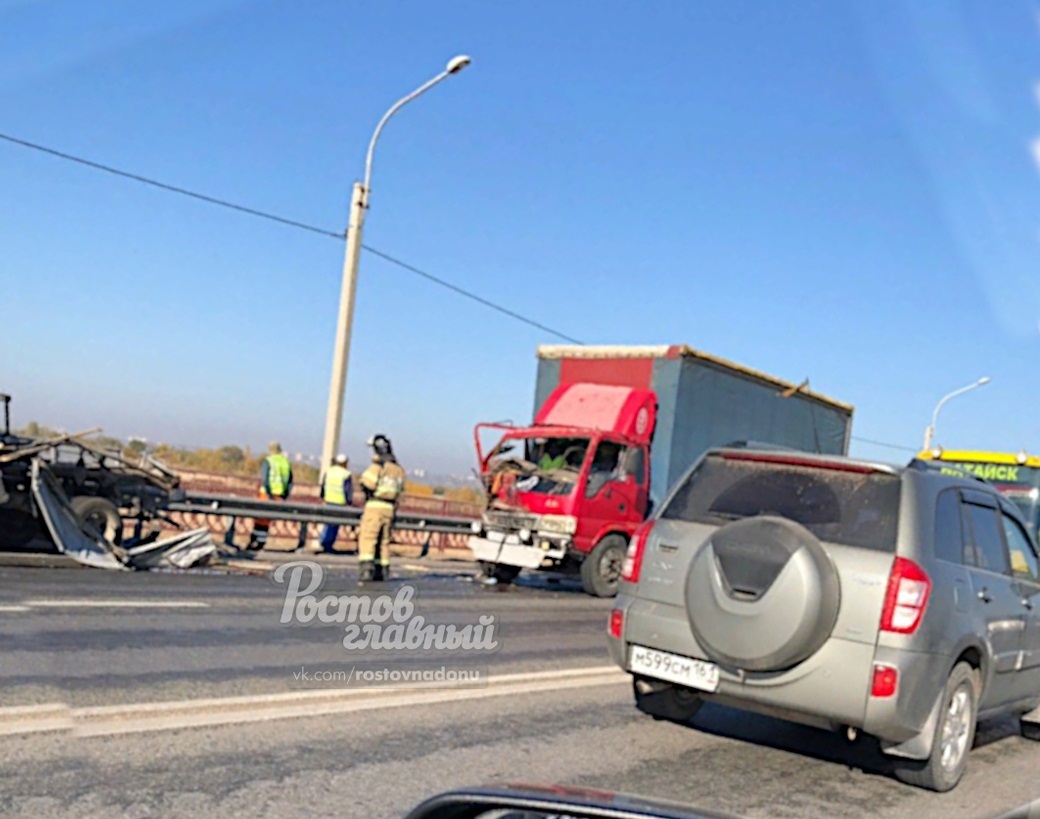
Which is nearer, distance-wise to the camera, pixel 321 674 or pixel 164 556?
pixel 321 674

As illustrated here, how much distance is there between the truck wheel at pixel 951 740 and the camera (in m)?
5.67

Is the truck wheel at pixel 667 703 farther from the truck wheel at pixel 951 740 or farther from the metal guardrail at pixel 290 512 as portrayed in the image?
the metal guardrail at pixel 290 512

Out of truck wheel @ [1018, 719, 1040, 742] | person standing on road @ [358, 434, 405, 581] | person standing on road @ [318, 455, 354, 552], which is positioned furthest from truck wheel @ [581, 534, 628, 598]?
truck wheel @ [1018, 719, 1040, 742]

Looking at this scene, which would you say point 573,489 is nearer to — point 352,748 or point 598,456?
point 598,456

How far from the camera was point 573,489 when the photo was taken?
13.9m

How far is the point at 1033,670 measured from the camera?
698 cm

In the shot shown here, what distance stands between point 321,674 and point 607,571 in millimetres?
7628

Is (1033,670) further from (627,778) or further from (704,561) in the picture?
(627,778)

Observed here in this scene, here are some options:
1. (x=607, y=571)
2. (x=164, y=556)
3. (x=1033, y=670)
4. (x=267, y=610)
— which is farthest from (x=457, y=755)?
(x=607, y=571)

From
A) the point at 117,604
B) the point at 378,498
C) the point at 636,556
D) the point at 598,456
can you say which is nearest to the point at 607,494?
the point at 598,456

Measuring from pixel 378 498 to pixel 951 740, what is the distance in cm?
768

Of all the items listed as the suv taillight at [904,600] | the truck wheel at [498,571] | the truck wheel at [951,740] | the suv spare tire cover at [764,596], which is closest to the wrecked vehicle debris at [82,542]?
the truck wheel at [498,571]

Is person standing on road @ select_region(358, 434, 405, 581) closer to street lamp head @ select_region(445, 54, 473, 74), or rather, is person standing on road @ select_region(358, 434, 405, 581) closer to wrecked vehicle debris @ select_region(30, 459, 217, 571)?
wrecked vehicle debris @ select_region(30, 459, 217, 571)

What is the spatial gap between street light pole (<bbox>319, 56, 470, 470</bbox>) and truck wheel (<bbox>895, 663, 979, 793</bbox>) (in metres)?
12.7
